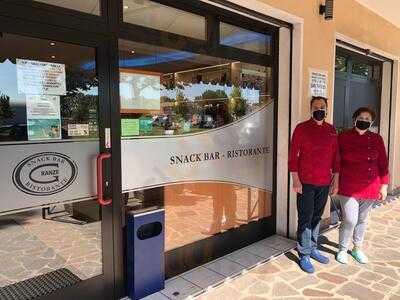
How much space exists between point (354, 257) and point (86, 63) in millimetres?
3282

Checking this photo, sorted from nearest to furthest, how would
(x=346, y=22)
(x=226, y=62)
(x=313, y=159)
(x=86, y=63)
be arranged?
(x=86, y=63)
(x=313, y=159)
(x=226, y=62)
(x=346, y=22)

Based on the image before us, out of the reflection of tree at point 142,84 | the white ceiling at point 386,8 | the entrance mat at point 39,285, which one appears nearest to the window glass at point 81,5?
the reflection of tree at point 142,84

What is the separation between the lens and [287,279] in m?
3.33

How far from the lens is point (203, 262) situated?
12.0 ft

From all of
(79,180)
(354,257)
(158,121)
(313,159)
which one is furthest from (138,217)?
(354,257)

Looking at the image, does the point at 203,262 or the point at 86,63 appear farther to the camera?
the point at 203,262

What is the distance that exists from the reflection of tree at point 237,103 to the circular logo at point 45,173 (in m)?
1.87

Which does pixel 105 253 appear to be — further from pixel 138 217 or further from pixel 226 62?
pixel 226 62

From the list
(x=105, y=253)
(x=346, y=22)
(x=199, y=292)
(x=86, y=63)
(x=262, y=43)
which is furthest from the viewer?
(x=346, y=22)

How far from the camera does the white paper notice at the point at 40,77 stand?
2.33 m

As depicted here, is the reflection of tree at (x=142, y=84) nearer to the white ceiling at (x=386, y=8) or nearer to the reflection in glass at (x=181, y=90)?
the reflection in glass at (x=181, y=90)

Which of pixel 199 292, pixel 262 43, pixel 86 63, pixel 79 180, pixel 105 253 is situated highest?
pixel 262 43

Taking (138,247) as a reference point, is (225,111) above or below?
above

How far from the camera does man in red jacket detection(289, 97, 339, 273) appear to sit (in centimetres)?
347
